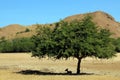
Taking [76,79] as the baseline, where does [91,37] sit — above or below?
above

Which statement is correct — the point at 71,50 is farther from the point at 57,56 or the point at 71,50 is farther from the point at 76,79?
the point at 76,79

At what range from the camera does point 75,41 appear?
156ft

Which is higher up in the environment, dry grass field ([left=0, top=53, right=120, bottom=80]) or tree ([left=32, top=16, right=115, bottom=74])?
tree ([left=32, top=16, right=115, bottom=74])

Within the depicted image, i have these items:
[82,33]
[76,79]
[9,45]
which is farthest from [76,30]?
[9,45]

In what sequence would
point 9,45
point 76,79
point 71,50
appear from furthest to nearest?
point 9,45 < point 71,50 < point 76,79

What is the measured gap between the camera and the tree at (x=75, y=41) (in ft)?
157

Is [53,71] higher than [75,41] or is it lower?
lower

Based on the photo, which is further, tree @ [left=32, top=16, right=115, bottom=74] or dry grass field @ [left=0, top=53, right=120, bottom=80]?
tree @ [left=32, top=16, right=115, bottom=74]

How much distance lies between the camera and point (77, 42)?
47.7 metres

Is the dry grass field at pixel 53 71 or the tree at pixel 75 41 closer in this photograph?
the dry grass field at pixel 53 71

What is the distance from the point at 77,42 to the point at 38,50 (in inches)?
197

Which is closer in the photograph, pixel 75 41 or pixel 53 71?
pixel 75 41

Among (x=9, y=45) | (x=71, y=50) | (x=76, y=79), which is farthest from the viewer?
(x=9, y=45)

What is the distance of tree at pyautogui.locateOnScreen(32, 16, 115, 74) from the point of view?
4775cm
